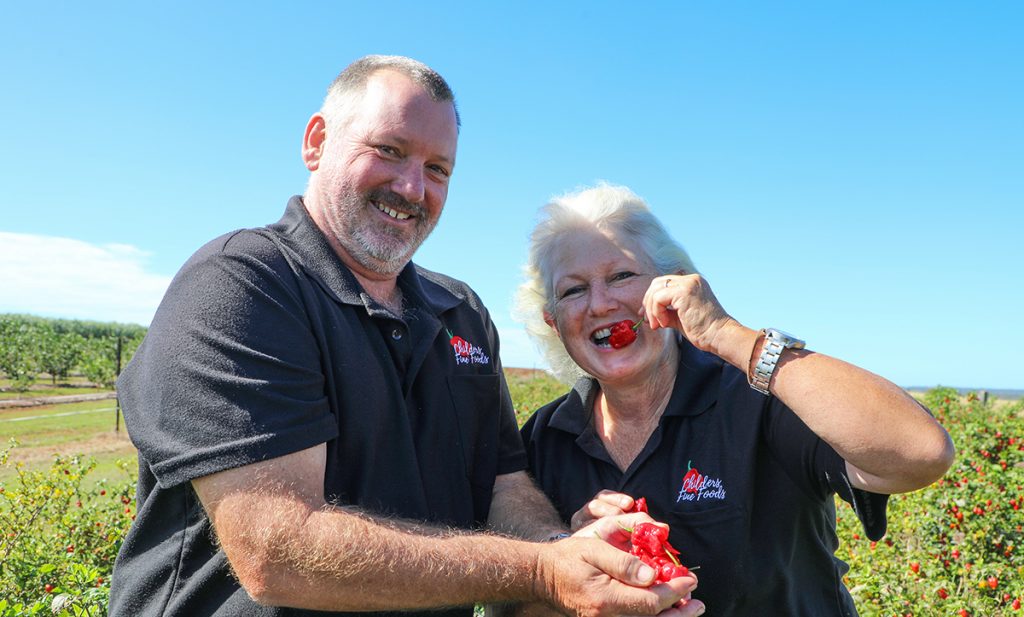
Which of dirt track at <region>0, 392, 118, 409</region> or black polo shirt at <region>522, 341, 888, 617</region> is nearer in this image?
black polo shirt at <region>522, 341, 888, 617</region>

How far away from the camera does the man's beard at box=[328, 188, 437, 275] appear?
2.59 meters

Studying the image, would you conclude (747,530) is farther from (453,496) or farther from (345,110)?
(345,110)

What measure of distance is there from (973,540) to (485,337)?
5297 mm

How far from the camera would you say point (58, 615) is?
3.44 metres

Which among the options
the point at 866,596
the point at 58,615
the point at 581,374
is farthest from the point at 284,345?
the point at 866,596

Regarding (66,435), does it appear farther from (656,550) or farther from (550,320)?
(656,550)

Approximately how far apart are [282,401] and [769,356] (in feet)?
4.65

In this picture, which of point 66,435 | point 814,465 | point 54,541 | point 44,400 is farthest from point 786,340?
point 44,400

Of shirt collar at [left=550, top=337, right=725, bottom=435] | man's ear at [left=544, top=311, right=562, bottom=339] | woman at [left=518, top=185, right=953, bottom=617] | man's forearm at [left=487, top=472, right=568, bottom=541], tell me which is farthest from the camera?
man's ear at [left=544, top=311, right=562, bottom=339]

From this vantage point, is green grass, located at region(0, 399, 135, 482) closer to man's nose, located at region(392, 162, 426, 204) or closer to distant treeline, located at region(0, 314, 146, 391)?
distant treeline, located at region(0, 314, 146, 391)

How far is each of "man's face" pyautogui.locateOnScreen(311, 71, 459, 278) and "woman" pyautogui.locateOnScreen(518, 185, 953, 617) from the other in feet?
2.37

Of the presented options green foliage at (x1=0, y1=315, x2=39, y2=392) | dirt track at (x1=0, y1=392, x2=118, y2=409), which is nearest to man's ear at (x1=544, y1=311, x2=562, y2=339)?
dirt track at (x1=0, y1=392, x2=118, y2=409)

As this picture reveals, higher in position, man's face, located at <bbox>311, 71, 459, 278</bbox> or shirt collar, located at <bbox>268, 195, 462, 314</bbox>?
man's face, located at <bbox>311, 71, 459, 278</bbox>

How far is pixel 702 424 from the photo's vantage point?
2641 mm
